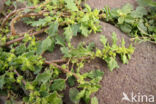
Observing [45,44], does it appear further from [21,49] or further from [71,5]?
[71,5]

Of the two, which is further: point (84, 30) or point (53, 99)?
point (84, 30)

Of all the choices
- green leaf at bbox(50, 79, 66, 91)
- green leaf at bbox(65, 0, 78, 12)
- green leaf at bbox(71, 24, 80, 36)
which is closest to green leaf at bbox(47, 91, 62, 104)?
green leaf at bbox(50, 79, 66, 91)

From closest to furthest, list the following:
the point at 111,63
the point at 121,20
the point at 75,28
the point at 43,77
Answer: the point at 43,77 < the point at 111,63 < the point at 75,28 < the point at 121,20

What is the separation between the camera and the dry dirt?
5.49 ft

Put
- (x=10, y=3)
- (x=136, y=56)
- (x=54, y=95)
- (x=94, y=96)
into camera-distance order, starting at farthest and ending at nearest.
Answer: (x=10, y=3), (x=136, y=56), (x=94, y=96), (x=54, y=95)

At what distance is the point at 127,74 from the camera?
177 centimetres

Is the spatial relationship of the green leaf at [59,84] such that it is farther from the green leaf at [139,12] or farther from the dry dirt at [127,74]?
the green leaf at [139,12]

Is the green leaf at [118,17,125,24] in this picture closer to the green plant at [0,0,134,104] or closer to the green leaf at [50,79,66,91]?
the green plant at [0,0,134,104]

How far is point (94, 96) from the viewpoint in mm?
1643

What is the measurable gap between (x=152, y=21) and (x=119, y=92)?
3.68 ft

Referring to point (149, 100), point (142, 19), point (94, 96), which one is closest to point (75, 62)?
point (94, 96)

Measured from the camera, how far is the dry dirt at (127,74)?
5.49 ft

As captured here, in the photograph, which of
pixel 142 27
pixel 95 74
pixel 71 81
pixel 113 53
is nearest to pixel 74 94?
pixel 71 81

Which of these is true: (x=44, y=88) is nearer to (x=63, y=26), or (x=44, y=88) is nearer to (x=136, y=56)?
(x=63, y=26)
